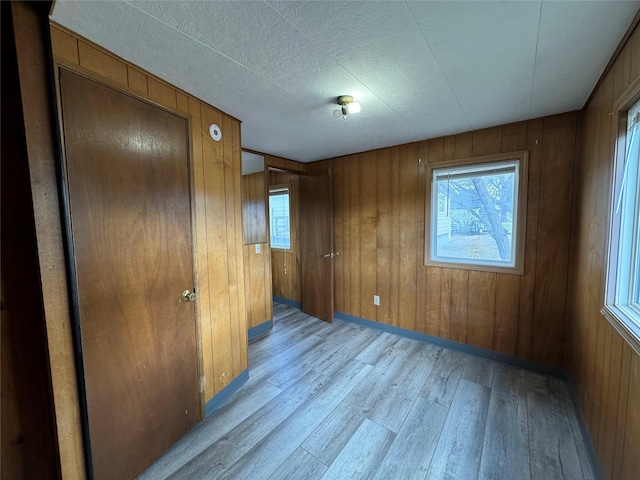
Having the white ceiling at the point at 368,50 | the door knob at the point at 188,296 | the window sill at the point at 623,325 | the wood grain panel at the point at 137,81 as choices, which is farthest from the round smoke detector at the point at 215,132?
the window sill at the point at 623,325

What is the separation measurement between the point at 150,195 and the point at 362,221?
2437 millimetres

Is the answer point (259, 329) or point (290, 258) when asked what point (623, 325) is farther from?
point (290, 258)

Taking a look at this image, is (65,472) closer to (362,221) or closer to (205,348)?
(205,348)

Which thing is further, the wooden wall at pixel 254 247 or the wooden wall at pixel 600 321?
the wooden wall at pixel 254 247

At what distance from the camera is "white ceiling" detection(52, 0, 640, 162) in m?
1.07

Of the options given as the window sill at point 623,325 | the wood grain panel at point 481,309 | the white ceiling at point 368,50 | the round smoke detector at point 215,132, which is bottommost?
the wood grain panel at point 481,309

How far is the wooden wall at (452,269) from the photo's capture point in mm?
2223

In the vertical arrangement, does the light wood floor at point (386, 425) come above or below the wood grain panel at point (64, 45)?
below

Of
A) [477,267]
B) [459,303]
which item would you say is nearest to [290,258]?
[459,303]

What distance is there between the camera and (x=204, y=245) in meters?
1.84

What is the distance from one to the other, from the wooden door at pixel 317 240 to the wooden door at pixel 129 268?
204 cm

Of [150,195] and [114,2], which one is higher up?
[114,2]

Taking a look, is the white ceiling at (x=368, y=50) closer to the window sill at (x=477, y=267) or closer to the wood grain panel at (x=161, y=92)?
the wood grain panel at (x=161, y=92)

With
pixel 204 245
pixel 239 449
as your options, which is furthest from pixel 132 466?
pixel 204 245
